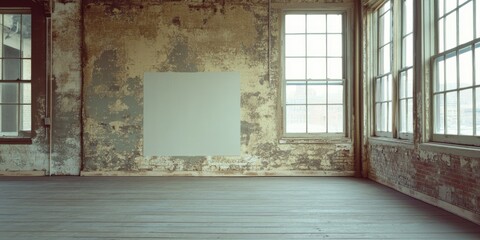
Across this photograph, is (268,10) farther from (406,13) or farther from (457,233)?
(457,233)

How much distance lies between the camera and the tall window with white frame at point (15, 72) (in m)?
7.61

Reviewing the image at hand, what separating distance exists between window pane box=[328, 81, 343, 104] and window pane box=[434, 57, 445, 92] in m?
2.68

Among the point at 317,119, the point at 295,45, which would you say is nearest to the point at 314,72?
the point at 295,45

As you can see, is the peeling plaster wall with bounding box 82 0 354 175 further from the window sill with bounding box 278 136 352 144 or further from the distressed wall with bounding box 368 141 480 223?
the distressed wall with bounding box 368 141 480 223

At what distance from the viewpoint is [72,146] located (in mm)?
7555

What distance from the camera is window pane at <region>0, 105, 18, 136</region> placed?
25.0 ft

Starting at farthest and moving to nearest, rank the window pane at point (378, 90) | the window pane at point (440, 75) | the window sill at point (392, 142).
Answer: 1. the window pane at point (378, 90)
2. the window sill at point (392, 142)
3. the window pane at point (440, 75)

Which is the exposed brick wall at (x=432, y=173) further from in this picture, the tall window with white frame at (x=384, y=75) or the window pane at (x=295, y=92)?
the window pane at (x=295, y=92)

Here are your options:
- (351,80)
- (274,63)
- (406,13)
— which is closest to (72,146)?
(274,63)

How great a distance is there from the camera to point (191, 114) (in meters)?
7.47

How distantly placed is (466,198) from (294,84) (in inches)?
151

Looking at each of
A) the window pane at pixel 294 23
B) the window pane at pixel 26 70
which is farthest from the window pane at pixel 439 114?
the window pane at pixel 26 70

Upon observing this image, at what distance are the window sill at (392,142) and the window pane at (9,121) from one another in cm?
597

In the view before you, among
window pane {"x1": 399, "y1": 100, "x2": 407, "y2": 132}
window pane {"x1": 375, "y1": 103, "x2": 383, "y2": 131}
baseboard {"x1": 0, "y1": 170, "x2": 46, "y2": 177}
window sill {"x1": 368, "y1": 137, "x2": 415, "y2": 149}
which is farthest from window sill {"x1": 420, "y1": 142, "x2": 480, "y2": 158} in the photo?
baseboard {"x1": 0, "y1": 170, "x2": 46, "y2": 177}
